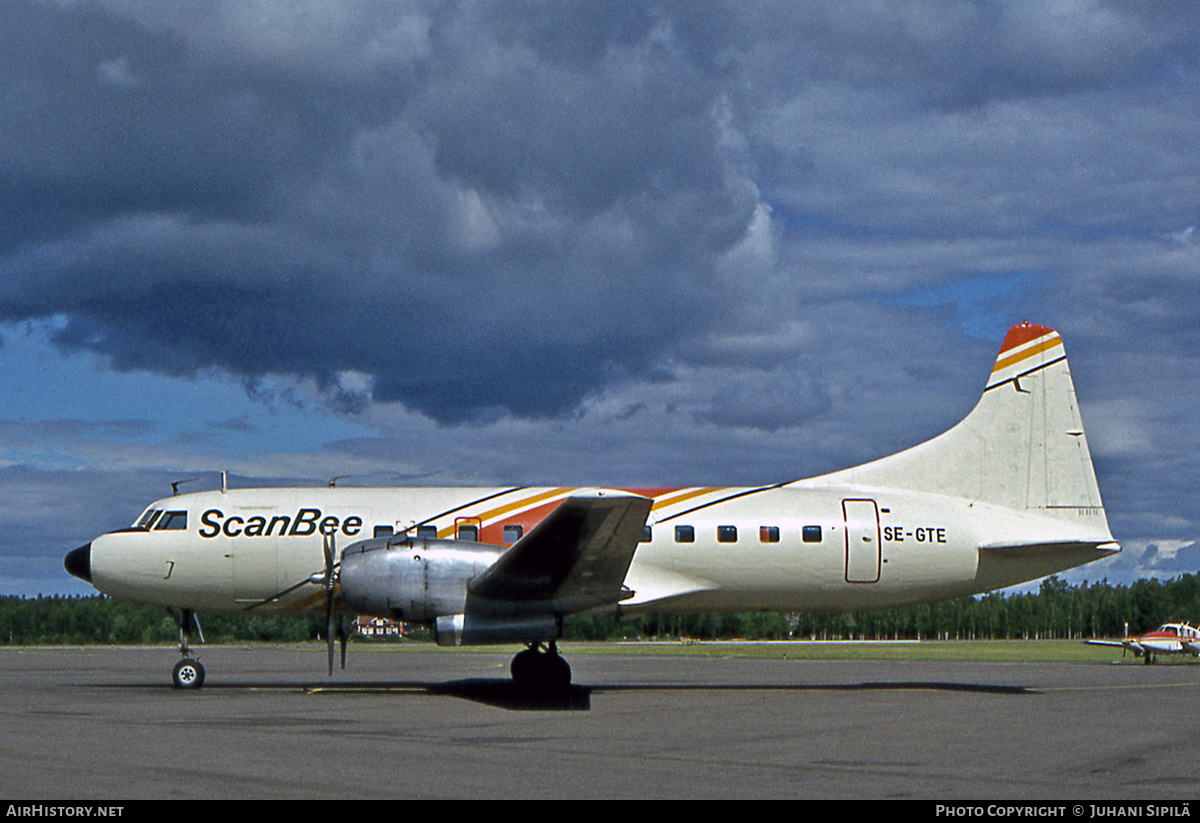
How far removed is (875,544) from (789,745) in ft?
31.2

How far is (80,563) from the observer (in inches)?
820

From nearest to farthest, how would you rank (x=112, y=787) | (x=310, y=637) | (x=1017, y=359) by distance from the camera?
1. (x=112, y=787)
2. (x=1017, y=359)
3. (x=310, y=637)

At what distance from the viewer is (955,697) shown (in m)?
20.1

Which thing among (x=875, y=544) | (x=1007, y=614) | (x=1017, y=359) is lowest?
(x=1007, y=614)

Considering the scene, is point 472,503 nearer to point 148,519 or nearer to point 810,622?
point 148,519

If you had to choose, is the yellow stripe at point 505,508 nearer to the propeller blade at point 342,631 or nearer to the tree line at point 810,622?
the propeller blade at point 342,631

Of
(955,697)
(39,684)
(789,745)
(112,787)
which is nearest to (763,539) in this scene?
(955,697)

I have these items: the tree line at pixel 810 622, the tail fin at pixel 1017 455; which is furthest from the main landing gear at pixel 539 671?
the tree line at pixel 810 622

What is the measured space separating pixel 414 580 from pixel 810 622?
243ft

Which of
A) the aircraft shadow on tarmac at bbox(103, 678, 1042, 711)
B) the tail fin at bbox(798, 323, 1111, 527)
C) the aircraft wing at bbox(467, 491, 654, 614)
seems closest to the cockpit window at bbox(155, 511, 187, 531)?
the aircraft shadow on tarmac at bbox(103, 678, 1042, 711)

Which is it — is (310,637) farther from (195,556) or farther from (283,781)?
(283,781)

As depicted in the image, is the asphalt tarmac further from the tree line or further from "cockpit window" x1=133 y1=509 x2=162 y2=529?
the tree line

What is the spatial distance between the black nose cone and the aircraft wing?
26.8ft

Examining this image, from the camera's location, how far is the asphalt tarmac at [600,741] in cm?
924
